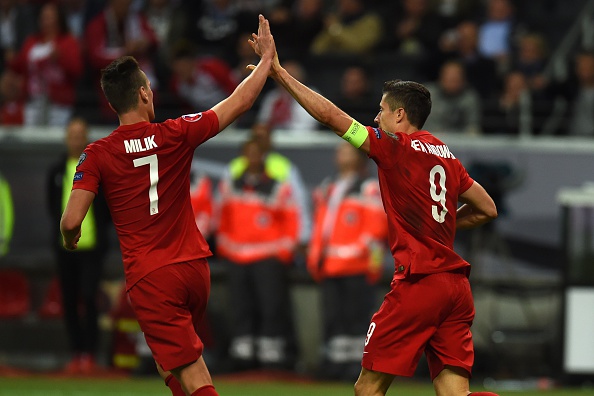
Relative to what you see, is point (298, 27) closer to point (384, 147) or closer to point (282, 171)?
point (282, 171)

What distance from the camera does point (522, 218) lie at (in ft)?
41.5

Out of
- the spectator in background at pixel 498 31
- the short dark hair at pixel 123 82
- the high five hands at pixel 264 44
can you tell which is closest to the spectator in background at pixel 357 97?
the spectator in background at pixel 498 31

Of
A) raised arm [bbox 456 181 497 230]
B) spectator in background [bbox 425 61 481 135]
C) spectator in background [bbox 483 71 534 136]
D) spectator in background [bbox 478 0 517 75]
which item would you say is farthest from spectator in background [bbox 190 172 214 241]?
raised arm [bbox 456 181 497 230]

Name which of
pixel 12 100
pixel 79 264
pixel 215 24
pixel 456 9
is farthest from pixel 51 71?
pixel 456 9

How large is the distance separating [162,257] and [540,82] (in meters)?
7.96

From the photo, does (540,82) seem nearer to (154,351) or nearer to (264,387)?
(264,387)

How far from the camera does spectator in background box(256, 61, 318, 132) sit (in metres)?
13.2

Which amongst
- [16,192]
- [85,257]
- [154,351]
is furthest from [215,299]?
[154,351]

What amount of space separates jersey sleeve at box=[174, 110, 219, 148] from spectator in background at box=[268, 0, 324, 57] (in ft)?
26.1

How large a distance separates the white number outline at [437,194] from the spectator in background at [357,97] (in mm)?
6123

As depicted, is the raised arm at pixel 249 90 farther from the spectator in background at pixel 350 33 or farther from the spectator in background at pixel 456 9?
the spectator in background at pixel 456 9

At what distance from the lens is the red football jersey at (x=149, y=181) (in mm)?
6539

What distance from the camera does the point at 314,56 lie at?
47.5ft

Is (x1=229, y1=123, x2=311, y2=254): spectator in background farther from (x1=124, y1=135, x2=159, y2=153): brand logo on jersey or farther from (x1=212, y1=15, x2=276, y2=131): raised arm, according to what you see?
(x1=124, y1=135, x2=159, y2=153): brand logo on jersey
